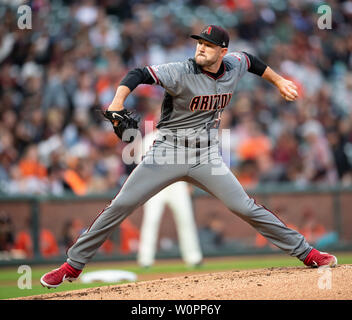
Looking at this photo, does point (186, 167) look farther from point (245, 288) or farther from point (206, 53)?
point (245, 288)

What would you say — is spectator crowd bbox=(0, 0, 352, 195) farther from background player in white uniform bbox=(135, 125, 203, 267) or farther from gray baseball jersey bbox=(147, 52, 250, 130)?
gray baseball jersey bbox=(147, 52, 250, 130)

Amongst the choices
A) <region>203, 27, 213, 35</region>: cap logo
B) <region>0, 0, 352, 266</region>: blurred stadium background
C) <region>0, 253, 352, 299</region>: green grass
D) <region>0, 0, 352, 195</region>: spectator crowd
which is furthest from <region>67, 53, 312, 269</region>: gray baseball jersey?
<region>0, 0, 352, 266</region>: blurred stadium background

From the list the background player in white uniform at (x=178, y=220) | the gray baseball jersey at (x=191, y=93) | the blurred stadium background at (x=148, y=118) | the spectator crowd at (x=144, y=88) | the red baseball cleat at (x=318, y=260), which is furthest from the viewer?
the spectator crowd at (x=144, y=88)

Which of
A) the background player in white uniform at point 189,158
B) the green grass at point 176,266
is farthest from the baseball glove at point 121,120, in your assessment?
the green grass at point 176,266

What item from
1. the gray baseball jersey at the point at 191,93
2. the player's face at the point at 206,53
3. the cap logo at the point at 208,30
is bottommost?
the gray baseball jersey at the point at 191,93

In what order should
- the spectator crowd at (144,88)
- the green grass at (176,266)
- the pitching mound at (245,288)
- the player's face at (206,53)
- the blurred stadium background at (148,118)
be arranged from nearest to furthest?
1. the pitching mound at (245,288)
2. the player's face at (206,53)
3. the green grass at (176,266)
4. the blurred stadium background at (148,118)
5. the spectator crowd at (144,88)

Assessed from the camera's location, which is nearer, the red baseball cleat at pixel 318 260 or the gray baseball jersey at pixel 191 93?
the gray baseball jersey at pixel 191 93

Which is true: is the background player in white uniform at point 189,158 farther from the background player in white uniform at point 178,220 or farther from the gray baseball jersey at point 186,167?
the background player in white uniform at point 178,220
